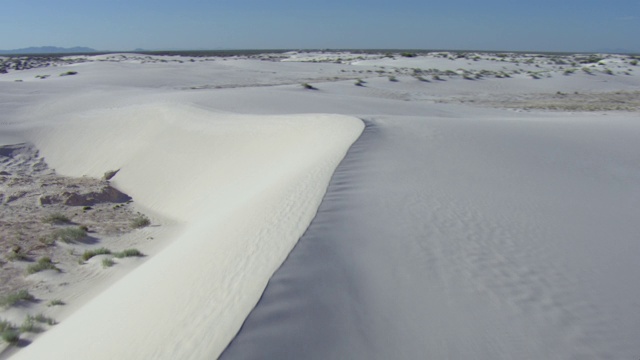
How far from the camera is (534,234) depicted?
17.9ft

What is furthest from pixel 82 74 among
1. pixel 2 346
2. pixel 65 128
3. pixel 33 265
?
pixel 2 346

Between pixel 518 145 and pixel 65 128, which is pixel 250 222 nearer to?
pixel 518 145

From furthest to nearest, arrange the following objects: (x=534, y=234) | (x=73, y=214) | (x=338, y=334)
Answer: (x=73, y=214), (x=534, y=234), (x=338, y=334)

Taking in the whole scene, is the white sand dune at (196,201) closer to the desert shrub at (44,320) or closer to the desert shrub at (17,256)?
the desert shrub at (44,320)

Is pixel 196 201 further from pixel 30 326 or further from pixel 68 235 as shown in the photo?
pixel 30 326

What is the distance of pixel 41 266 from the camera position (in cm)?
777

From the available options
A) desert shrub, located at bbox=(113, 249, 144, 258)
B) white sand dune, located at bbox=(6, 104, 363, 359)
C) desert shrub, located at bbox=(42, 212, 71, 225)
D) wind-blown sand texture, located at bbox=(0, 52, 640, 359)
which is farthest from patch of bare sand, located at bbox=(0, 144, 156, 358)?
white sand dune, located at bbox=(6, 104, 363, 359)

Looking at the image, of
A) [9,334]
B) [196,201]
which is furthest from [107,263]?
[196,201]

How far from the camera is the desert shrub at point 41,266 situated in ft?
25.2

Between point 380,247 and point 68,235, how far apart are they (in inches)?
240

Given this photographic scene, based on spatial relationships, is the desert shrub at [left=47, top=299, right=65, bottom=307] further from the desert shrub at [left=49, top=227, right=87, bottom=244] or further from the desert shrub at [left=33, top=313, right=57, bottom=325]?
the desert shrub at [left=49, top=227, right=87, bottom=244]

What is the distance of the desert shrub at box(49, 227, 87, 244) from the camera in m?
8.96

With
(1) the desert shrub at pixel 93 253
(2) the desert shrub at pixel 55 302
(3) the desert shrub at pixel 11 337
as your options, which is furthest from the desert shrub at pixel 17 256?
(3) the desert shrub at pixel 11 337

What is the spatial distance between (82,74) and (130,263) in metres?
30.6
